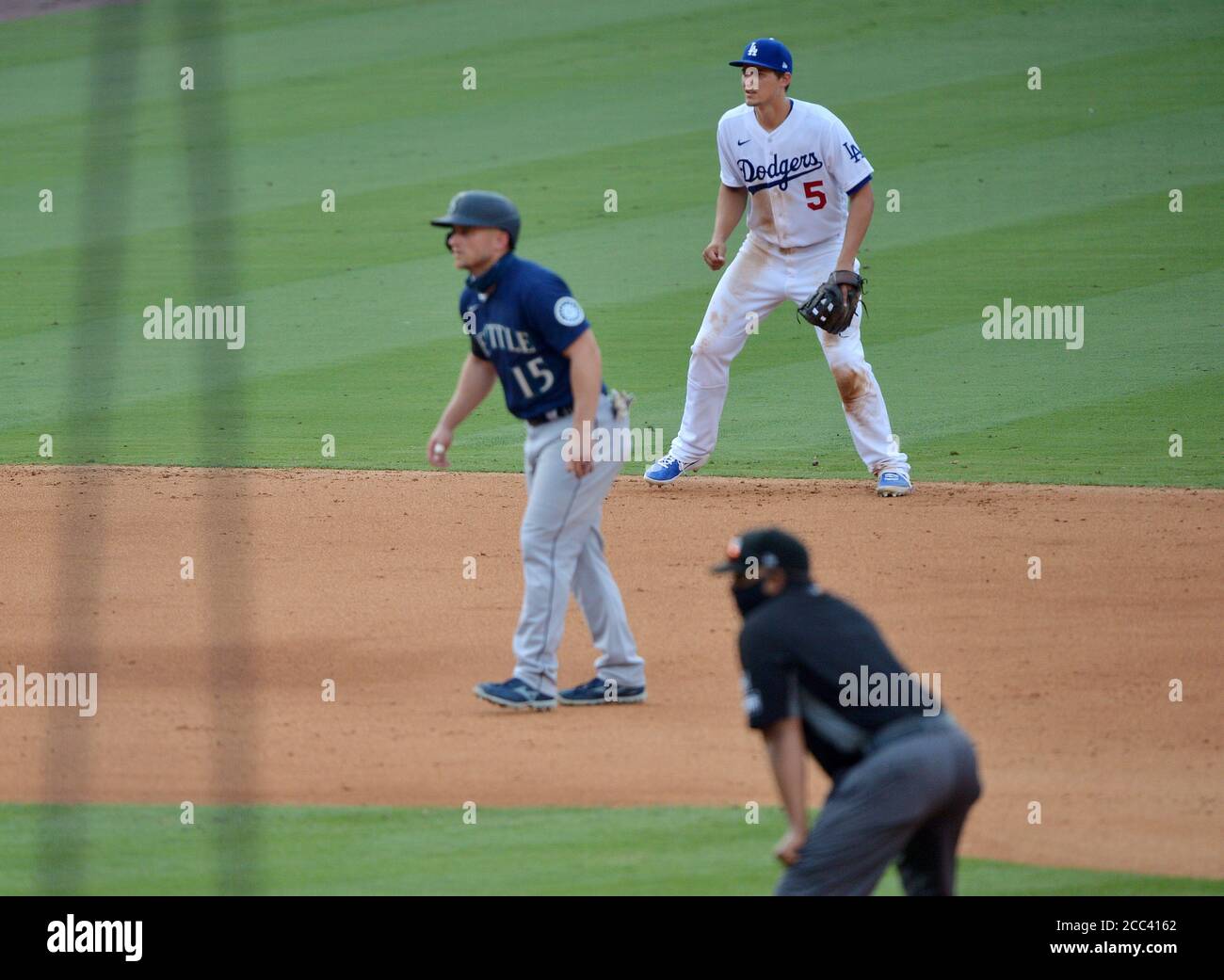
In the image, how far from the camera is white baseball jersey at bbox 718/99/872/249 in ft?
36.3

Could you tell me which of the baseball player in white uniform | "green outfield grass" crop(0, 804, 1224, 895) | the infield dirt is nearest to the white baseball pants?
the baseball player in white uniform

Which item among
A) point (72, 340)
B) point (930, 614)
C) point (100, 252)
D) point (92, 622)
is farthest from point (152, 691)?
point (100, 252)

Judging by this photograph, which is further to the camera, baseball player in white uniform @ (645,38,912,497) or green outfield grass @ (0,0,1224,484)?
green outfield grass @ (0,0,1224,484)

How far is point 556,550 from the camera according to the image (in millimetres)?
7801

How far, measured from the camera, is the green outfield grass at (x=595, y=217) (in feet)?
46.8

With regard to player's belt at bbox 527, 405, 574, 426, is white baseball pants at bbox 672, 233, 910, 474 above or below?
above

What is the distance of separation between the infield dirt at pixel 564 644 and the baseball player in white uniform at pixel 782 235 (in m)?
0.56

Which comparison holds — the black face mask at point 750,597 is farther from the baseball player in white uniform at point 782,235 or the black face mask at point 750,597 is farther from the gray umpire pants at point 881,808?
the baseball player in white uniform at point 782,235

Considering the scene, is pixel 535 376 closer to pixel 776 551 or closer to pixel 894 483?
pixel 776 551

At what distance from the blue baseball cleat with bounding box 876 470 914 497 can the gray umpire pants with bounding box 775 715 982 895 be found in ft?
21.5

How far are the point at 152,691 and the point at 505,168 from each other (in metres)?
13.7

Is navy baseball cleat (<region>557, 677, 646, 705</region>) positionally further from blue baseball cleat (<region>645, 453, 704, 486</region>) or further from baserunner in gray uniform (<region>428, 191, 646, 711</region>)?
blue baseball cleat (<region>645, 453, 704, 486</region>)
